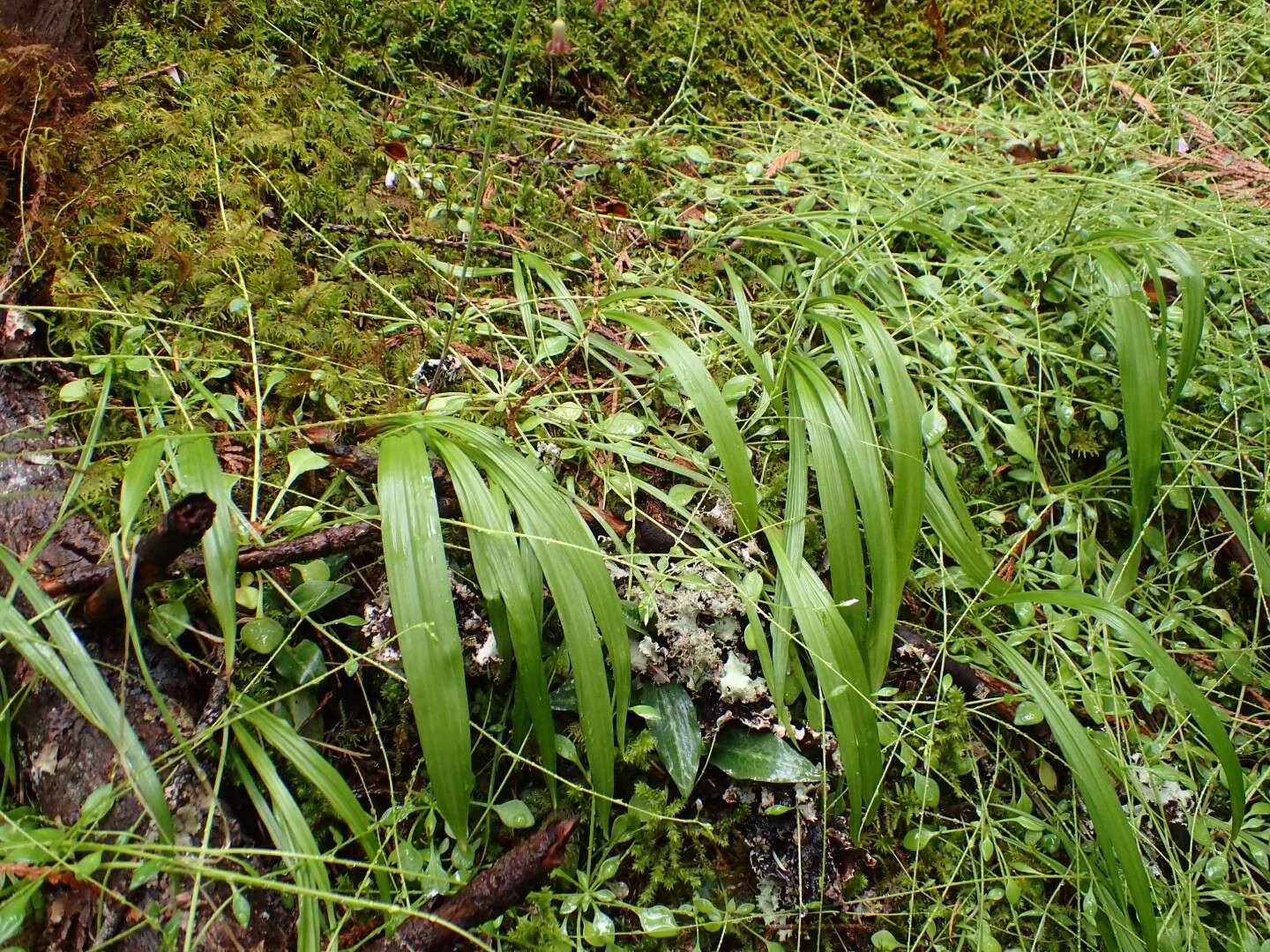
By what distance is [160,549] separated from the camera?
0.90m

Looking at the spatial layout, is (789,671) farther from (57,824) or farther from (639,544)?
(57,824)

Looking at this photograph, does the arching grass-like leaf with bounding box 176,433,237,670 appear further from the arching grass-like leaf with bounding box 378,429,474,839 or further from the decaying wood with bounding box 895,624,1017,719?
the decaying wood with bounding box 895,624,1017,719

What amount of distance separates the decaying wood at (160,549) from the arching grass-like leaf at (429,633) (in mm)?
222

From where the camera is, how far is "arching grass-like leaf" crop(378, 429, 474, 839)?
3.19 ft

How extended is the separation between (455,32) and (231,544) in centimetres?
158

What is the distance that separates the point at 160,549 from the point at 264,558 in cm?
18

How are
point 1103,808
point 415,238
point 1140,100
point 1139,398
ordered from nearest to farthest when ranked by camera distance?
1. point 1103,808
2. point 1139,398
3. point 415,238
4. point 1140,100

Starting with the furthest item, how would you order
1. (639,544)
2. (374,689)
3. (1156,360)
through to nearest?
(1156,360) → (639,544) → (374,689)

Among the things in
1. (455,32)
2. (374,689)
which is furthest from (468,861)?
(455,32)

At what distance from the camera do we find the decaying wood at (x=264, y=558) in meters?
1.00

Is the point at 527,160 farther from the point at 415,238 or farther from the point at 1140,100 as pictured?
the point at 1140,100

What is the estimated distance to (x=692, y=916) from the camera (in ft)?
3.66

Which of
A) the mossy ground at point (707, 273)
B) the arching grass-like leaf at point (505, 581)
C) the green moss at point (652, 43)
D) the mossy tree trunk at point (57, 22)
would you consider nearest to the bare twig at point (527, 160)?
the mossy ground at point (707, 273)

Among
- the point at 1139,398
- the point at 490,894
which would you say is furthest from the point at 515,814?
the point at 1139,398
